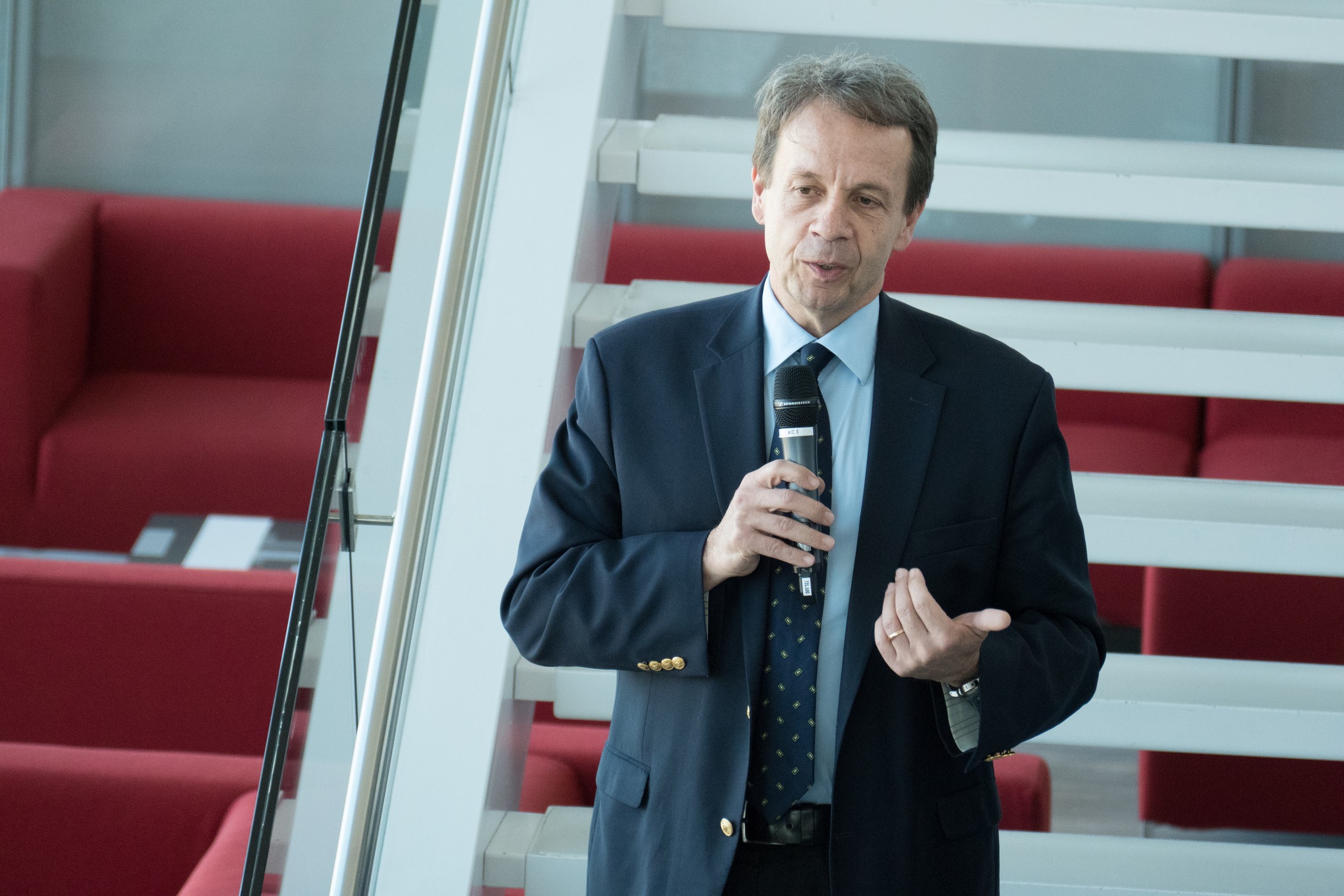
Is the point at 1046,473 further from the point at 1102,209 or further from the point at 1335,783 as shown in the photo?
the point at 1335,783

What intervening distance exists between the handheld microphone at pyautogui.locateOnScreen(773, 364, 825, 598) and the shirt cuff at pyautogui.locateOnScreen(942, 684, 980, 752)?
8.1 inches

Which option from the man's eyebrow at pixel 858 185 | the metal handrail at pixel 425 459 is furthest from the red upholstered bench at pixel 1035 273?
the man's eyebrow at pixel 858 185

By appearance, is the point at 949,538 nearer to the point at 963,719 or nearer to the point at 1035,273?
the point at 963,719

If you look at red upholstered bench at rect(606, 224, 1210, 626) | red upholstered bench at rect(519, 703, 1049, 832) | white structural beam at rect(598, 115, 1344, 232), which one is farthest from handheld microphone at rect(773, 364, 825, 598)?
red upholstered bench at rect(606, 224, 1210, 626)

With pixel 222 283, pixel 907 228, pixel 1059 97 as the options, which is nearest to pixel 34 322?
pixel 222 283

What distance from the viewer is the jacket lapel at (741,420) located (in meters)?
1.55

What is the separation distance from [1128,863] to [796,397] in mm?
1279

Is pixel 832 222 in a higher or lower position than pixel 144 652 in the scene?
higher

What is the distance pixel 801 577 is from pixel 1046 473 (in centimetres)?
34

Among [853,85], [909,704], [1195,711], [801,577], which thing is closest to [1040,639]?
[909,704]

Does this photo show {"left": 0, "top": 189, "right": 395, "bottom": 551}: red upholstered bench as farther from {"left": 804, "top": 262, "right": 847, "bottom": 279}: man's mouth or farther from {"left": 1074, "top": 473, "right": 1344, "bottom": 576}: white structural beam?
{"left": 804, "top": 262, "right": 847, "bottom": 279}: man's mouth

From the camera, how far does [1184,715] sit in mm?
2387

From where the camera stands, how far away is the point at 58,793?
2770mm

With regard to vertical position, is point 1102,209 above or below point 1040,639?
above
